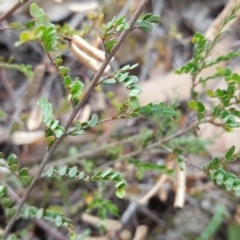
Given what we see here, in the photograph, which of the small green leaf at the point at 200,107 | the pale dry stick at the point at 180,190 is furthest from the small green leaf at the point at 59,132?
Answer: the pale dry stick at the point at 180,190

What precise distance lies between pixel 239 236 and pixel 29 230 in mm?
487

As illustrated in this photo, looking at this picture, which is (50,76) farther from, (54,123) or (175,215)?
(54,123)

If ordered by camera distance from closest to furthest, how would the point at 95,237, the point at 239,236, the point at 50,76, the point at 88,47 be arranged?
the point at 88,47 < the point at 239,236 < the point at 95,237 < the point at 50,76

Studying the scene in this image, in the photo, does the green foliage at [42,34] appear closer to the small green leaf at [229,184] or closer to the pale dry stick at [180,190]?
the small green leaf at [229,184]

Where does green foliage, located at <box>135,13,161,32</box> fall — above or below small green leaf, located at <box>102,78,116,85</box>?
above

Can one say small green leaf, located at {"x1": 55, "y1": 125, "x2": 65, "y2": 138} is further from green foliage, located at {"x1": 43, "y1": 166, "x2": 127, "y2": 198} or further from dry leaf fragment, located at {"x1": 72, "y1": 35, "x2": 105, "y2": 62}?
dry leaf fragment, located at {"x1": 72, "y1": 35, "x2": 105, "y2": 62}

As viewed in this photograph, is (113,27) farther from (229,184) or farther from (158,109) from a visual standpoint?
(229,184)

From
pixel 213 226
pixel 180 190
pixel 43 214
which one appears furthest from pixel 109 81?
pixel 213 226

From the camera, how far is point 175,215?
4.08 feet

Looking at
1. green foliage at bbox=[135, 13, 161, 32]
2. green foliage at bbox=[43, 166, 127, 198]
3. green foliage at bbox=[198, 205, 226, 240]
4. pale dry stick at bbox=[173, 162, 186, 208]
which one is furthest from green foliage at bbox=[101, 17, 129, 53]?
green foliage at bbox=[198, 205, 226, 240]

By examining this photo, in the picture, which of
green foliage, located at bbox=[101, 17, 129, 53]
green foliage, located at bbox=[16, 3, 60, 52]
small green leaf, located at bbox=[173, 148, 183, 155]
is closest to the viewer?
green foliage, located at bbox=[16, 3, 60, 52]

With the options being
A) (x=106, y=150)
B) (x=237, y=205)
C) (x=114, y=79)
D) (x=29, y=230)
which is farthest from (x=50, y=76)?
(x=114, y=79)

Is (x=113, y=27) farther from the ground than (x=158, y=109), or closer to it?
farther from the ground

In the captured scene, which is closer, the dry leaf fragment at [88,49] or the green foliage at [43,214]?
the green foliage at [43,214]
